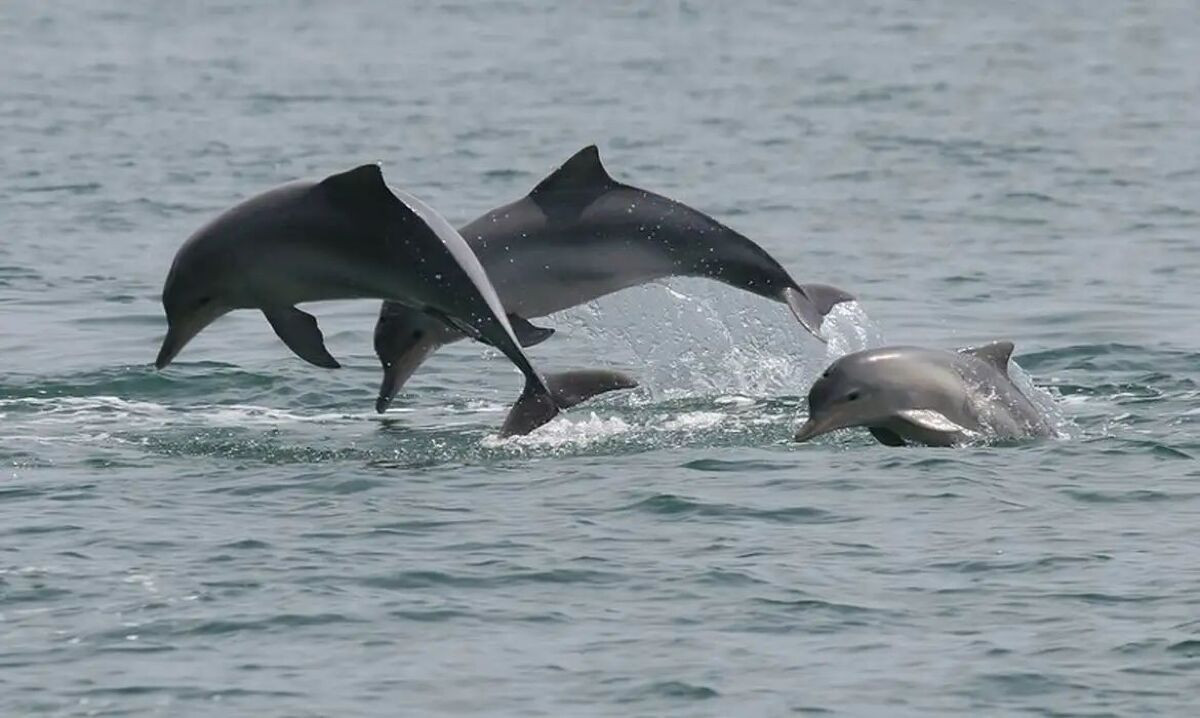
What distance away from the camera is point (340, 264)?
1521cm

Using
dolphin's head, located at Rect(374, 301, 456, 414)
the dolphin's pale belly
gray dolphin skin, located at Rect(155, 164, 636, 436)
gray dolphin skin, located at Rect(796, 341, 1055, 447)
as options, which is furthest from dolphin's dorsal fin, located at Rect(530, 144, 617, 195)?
gray dolphin skin, located at Rect(796, 341, 1055, 447)

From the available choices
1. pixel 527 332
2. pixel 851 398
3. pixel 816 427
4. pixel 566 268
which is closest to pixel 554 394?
pixel 527 332

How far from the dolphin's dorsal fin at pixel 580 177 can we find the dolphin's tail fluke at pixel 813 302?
1.30 m

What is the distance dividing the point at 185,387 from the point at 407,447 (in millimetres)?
2940

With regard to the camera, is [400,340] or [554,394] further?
[400,340]

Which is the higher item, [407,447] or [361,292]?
[361,292]

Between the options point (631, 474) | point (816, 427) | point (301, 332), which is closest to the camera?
point (631, 474)

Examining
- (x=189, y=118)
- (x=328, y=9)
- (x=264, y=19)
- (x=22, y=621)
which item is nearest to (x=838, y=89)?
(x=189, y=118)

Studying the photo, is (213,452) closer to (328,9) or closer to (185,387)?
(185,387)

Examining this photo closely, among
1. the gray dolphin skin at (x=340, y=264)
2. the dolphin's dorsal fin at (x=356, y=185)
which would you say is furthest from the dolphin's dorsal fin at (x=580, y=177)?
the dolphin's dorsal fin at (x=356, y=185)

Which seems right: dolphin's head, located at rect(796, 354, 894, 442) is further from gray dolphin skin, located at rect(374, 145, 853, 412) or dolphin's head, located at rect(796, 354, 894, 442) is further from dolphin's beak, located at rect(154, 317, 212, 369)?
dolphin's beak, located at rect(154, 317, 212, 369)

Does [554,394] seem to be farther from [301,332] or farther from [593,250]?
[301,332]

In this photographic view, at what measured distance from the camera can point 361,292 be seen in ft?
50.3

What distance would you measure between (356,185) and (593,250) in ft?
7.67
